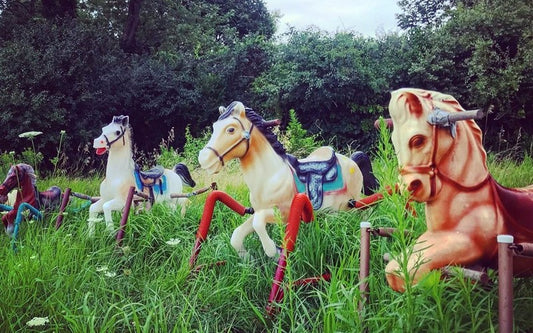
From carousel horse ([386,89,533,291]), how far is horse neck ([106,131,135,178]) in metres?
2.51

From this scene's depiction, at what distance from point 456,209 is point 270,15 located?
53.7 feet

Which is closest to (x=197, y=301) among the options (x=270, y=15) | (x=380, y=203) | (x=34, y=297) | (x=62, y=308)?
(x=62, y=308)

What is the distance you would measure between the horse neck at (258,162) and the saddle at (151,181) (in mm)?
1287

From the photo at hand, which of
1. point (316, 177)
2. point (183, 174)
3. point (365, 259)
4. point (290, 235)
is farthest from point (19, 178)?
→ point (365, 259)

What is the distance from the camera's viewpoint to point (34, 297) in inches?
94.0

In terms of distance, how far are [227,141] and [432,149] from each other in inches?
50.4

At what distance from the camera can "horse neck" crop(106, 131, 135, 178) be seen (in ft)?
12.2

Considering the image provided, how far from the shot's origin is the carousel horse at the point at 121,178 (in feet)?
11.9

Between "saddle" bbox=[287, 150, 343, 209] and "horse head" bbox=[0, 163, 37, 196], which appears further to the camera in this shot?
"horse head" bbox=[0, 163, 37, 196]

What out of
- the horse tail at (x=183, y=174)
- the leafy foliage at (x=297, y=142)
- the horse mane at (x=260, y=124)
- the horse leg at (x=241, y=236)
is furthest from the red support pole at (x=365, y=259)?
the leafy foliage at (x=297, y=142)

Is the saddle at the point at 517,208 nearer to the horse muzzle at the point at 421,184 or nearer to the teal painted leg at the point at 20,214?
the horse muzzle at the point at 421,184

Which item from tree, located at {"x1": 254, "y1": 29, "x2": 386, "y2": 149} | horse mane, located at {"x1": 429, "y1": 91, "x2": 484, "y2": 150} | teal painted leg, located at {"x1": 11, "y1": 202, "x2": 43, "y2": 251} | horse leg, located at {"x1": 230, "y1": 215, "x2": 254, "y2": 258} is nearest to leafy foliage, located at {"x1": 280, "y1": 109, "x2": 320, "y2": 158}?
tree, located at {"x1": 254, "y1": 29, "x2": 386, "y2": 149}

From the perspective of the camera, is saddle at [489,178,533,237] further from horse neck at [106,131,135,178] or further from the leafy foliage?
the leafy foliage

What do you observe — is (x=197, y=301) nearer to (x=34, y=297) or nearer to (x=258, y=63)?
(x=34, y=297)
